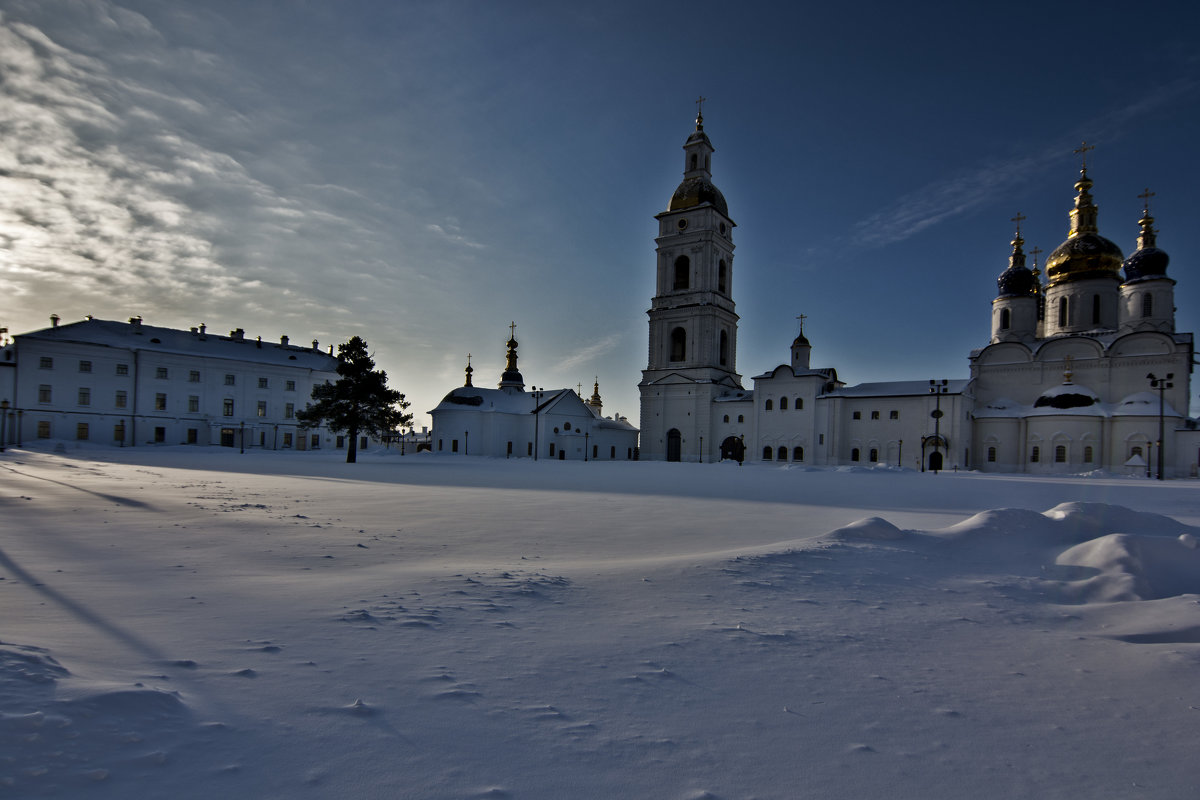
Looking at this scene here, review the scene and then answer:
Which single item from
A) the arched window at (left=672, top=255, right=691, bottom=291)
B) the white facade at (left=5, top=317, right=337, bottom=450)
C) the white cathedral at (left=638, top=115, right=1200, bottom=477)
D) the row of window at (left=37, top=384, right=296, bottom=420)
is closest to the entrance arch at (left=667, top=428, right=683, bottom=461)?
the white cathedral at (left=638, top=115, right=1200, bottom=477)

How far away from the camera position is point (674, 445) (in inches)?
2392

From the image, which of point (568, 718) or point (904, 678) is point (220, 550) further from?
point (904, 678)

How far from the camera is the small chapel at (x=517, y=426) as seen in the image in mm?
59594

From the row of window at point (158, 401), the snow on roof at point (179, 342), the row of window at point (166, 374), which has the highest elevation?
the snow on roof at point (179, 342)

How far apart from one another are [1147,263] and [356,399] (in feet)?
197

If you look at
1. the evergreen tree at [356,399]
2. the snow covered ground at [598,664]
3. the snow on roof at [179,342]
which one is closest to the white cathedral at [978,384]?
the evergreen tree at [356,399]

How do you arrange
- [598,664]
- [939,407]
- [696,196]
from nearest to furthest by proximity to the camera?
[598,664] < [939,407] < [696,196]

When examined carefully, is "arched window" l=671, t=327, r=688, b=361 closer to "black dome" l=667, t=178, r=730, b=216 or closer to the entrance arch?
the entrance arch

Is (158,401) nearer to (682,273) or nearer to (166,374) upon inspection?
(166,374)

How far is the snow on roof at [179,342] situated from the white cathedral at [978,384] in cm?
3324

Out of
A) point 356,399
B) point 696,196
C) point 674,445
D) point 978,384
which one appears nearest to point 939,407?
point 978,384

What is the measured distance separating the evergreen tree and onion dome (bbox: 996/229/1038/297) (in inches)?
2076

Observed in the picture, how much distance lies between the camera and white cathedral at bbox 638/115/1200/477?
44.1 metres

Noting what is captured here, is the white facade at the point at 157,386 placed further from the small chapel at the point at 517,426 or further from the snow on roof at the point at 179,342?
the small chapel at the point at 517,426
